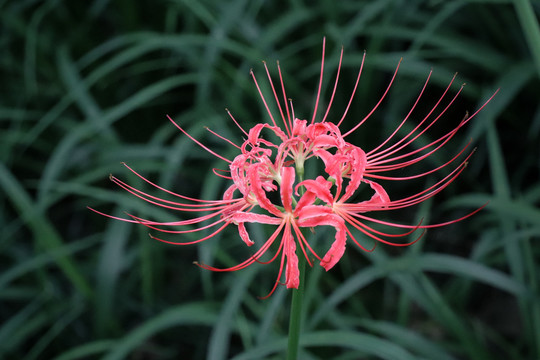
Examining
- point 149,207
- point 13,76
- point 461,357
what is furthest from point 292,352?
point 13,76

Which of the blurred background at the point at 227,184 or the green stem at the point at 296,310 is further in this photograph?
the blurred background at the point at 227,184

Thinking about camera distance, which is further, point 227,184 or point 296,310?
point 227,184

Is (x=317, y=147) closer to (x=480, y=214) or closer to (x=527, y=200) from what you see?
(x=527, y=200)

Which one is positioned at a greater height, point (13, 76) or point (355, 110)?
point (13, 76)

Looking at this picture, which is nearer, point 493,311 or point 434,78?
point 434,78

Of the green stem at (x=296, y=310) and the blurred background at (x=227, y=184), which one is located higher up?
the blurred background at (x=227, y=184)

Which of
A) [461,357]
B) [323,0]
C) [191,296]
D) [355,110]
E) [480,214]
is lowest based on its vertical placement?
[461,357]

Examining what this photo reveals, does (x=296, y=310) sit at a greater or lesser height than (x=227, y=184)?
lesser

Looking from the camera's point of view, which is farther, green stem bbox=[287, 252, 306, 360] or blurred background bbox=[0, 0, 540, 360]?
blurred background bbox=[0, 0, 540, 360]
